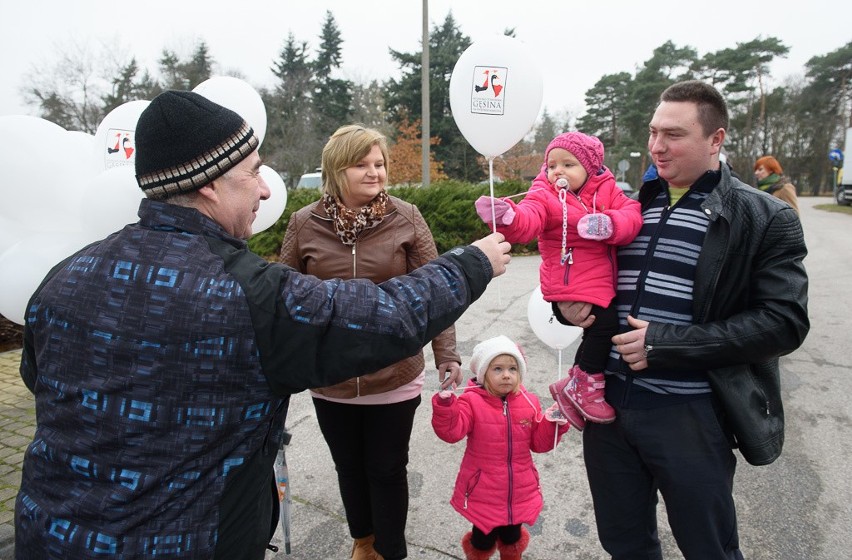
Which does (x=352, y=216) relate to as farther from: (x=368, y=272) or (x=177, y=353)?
(x=177, y=353)

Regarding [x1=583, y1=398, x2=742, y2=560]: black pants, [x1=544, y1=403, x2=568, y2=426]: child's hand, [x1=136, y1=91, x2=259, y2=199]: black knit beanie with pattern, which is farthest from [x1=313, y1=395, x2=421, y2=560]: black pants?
[x1=136, y1=91, x2=259, y2=199]: black knit beanie with pattern

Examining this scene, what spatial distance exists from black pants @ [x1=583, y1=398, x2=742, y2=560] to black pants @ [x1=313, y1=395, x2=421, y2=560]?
0.92 meters

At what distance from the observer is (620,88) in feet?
134

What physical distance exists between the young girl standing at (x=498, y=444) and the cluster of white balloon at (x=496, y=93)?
37.5 inches

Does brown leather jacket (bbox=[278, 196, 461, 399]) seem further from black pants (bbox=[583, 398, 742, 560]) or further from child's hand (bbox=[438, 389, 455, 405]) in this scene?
black pants (bbox=[583, 398, 742, 560])

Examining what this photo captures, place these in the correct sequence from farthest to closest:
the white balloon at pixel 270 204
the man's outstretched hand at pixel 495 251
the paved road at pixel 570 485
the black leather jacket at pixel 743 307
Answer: the white balloon at pixel 270 204 → the paved road at pixel 570 485 → the black leather jacket at pixel 743 307 → the man's outstretched hand at pixel 495 251

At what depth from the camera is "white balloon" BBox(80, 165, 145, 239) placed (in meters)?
2.17

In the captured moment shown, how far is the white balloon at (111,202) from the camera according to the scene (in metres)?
2.17

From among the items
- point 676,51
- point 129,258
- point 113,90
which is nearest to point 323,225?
point 129,258

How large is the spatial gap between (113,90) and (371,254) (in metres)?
27.6

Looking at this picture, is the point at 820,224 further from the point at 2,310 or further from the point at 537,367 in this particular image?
the point at 2,310

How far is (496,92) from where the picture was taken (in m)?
2.26

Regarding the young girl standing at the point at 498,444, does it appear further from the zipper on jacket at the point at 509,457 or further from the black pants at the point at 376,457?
the black pants at the point at 376,457

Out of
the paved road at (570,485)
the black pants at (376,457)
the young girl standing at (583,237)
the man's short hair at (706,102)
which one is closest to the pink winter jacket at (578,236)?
the young girl standing at (583,237)
